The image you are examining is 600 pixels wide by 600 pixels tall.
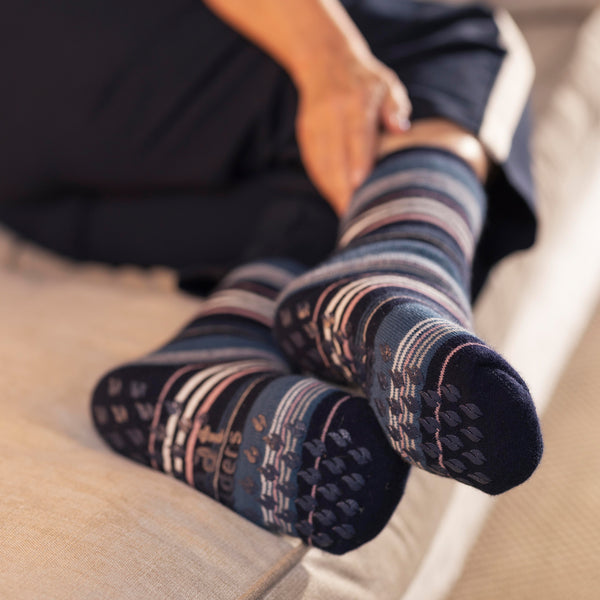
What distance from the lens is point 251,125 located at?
Result: 2.71ft

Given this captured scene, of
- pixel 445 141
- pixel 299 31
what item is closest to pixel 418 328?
pixel 445 141

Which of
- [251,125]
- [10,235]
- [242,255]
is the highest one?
[251,125]

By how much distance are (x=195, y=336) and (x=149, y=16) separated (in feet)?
1.41

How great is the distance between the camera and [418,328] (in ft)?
1.49

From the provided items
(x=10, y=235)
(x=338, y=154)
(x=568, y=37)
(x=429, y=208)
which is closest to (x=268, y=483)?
(x=429, y=208)

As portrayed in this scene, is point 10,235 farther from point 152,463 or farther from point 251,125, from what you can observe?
point 152,463

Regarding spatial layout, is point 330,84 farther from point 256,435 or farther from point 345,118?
point 256,435

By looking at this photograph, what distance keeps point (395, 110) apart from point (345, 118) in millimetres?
57

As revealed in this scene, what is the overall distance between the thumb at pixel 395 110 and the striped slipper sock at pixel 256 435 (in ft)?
0.85

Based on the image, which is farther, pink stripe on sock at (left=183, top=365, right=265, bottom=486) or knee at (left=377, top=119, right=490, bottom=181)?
knee at (left=377, top=119, right=490, bottom=181)

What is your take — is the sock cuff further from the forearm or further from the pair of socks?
the forearm

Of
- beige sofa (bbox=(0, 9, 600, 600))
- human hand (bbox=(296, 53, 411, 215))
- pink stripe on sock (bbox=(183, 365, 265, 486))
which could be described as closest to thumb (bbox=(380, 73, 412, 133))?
human hand (bbox=(296, 53, 411, 215))

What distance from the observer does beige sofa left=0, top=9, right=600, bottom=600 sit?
1.55 feet

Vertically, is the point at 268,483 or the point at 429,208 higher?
the point at 429,208
